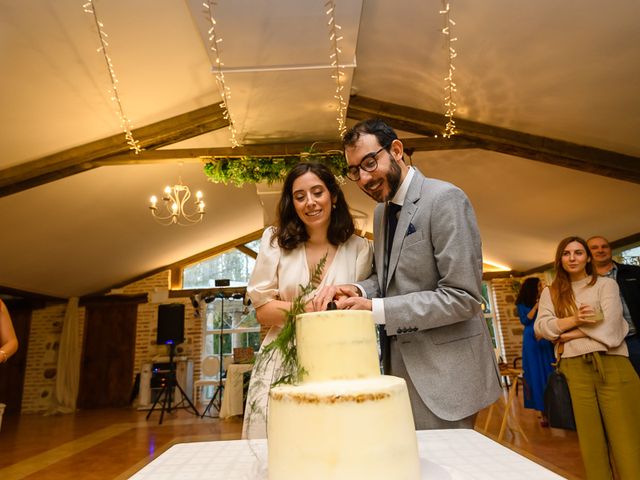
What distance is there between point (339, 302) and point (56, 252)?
761cm

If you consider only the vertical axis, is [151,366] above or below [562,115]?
below

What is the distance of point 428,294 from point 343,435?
513 mm

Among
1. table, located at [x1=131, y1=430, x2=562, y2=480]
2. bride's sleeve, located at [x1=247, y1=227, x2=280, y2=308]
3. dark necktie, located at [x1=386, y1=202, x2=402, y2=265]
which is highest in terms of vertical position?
dark necktie, located at [x1=386, y1=202, x2=402, y2=265]

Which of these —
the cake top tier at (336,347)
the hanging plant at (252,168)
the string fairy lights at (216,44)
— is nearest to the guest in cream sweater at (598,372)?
the cake top tier at (336,347)

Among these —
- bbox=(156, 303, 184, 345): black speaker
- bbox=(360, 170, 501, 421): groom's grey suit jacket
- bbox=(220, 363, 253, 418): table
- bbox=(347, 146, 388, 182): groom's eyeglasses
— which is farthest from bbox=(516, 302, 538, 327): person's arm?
bbox=(156, 303, 184, 345): black speaker

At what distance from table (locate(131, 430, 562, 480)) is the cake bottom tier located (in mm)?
101

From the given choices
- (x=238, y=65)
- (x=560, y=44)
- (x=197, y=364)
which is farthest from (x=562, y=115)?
(x=197, y=364)

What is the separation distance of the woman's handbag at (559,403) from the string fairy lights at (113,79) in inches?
148

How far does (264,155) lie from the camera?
4.71 meters

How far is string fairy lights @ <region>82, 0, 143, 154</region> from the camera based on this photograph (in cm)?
295

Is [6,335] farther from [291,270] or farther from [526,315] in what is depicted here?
[526,315]

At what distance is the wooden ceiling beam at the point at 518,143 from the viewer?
14.6 feet

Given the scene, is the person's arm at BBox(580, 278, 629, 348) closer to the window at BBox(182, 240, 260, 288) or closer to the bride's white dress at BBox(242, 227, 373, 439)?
the bride's white dress at BBox(242, 227, 373, 439)

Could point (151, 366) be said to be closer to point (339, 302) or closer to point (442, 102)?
point (442, 102)
